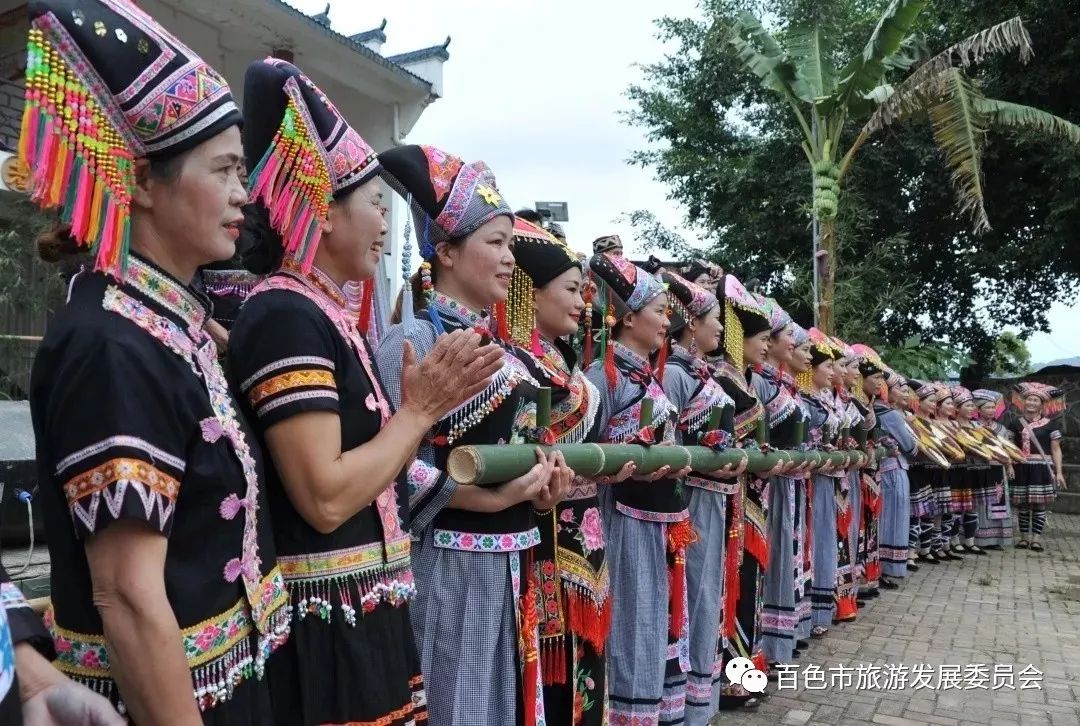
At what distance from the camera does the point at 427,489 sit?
2303 mm

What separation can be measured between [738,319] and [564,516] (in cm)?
250

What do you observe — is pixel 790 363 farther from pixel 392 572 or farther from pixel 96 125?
pixel 96 125

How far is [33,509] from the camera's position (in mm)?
3076

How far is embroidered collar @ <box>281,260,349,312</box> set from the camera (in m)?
1.90

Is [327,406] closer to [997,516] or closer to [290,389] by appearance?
[290,389]

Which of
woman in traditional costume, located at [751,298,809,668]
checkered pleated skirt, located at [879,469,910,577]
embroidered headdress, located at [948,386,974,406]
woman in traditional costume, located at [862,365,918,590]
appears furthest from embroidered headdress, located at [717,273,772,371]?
embroidered headdress, located at [948,386,974,406]

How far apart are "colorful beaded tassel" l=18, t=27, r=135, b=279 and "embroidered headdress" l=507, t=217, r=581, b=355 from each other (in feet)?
5.75

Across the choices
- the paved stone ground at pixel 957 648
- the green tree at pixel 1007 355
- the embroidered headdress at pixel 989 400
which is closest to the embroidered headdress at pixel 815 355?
the paved stone ground at pixel 957 648

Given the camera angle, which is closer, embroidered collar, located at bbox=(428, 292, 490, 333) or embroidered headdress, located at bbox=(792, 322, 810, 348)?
embroidered collar, located at bbox=(428, 292, 490, 333)

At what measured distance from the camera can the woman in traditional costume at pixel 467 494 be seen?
7.88ft

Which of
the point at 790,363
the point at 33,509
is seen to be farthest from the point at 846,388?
the point at 33,509

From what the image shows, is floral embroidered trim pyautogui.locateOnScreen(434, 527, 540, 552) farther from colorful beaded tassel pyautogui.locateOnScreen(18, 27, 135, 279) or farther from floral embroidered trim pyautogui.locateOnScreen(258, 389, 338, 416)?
A: colorful beaded tassel pyautogui.locateOnScreen(18, 27, 135, 279)

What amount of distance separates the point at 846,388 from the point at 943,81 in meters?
5.27

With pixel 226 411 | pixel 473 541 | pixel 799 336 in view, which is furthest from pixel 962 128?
pixel 226 411
